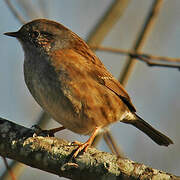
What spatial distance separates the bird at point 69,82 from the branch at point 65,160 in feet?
1.21

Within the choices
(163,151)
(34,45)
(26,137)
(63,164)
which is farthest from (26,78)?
(163,151)

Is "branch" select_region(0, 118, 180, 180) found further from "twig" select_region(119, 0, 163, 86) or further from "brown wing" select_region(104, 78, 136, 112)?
"twig" select_region(119, 0, 163, 86)

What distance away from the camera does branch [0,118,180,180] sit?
3227mm

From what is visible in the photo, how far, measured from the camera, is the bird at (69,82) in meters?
4.27

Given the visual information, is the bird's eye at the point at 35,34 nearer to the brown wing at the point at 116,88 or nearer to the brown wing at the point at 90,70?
the brown wing at the point at 90,70

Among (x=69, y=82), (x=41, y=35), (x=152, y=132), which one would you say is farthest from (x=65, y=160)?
(x=152, y=132)

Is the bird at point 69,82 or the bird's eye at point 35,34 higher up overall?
the bird's eye at point 35,34

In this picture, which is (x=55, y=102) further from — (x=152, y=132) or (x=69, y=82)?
(x=152, y=132)

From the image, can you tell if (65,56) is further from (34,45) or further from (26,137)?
(26,137)

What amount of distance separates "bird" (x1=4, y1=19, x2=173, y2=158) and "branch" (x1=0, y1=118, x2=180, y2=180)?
1.21 ft

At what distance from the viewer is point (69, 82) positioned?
4.29 meters

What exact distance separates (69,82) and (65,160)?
114 centimetres

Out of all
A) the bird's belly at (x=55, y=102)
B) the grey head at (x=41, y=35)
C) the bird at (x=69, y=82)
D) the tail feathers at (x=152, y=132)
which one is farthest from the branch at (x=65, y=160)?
the tail feathers at (x=152, y=132)

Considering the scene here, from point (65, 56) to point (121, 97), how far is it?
3.31ft
